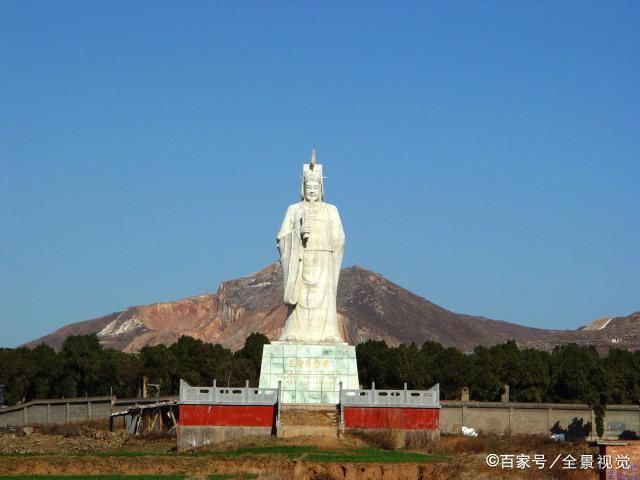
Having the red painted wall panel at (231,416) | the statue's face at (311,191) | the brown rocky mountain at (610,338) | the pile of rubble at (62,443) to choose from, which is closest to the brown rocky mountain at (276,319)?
the brown rocky mountain at (610,338)

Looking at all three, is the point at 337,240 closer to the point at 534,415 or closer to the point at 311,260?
the point at 311,260

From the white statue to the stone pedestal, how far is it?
87 cm

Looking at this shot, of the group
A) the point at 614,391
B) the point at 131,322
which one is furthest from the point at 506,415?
the point at 131,322

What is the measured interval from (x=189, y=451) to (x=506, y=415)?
2021cm

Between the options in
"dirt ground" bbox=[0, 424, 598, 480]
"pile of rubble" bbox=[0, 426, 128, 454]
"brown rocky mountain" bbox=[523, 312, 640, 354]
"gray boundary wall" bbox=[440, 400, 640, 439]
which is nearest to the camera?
"dirt ground" bbox=[0, 424, 598, 480]

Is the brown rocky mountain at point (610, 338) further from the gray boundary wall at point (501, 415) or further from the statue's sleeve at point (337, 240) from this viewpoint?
the statue's sleeve at point (337, 240)

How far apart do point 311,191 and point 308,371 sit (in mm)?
5695

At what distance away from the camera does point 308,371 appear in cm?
3722

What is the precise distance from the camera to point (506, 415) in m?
50.2

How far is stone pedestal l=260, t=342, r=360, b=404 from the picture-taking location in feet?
121

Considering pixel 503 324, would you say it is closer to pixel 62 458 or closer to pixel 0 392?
pixel 0 392

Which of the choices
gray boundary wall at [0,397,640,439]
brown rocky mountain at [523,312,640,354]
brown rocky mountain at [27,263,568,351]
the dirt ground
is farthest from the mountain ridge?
the dirt ground

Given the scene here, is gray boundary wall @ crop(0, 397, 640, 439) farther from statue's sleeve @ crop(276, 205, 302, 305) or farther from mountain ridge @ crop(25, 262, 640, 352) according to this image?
mountain ridge @ crop(25, 262, 640, 352)

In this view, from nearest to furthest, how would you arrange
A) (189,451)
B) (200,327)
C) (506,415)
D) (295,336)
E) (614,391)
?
(189,451)
(295,336)
(506,415)
(614,391)
(200,327)
